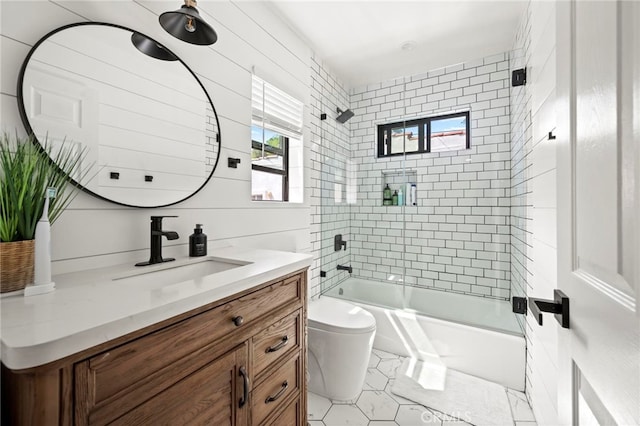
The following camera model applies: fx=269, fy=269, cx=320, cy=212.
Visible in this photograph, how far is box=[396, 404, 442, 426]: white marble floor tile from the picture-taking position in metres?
1.64

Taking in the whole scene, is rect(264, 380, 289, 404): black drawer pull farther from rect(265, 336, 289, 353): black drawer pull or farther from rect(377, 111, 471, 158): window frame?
rect(377, 111, 471, 158): window frame

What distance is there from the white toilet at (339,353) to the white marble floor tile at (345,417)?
78 millimetres

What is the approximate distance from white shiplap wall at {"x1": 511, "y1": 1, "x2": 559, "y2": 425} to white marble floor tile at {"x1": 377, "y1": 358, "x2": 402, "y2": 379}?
2.90 feet

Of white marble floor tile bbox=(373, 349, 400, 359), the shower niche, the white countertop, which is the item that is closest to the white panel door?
the white countertop

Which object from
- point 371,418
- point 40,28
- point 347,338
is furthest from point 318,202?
point 40,28

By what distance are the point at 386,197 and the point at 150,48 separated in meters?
2.53

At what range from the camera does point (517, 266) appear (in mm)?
2238

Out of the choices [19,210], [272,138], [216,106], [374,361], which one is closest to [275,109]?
[272,138]

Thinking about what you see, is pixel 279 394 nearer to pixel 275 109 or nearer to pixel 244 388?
pixel 244 388

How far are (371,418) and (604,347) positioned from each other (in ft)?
5.21

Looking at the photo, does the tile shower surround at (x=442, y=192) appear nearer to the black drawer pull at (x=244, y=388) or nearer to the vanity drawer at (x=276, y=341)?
the vanity drawer at (x=276, y=341)

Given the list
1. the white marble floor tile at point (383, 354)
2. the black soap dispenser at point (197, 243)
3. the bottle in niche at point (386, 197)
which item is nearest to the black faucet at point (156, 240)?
the black soap dispenser at point (197, 243)

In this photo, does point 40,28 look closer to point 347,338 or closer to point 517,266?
point 347,338

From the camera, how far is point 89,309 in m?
0.64
